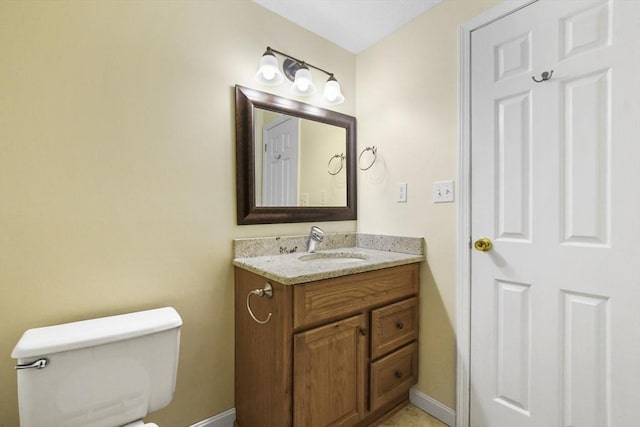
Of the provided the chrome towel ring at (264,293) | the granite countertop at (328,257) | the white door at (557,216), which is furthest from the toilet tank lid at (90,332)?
the white door at (557,216)

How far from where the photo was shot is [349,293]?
4.25ft

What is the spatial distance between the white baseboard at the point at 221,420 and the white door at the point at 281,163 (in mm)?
1106

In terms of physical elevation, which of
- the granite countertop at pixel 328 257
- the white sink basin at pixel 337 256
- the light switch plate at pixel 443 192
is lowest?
the white sink basin at pixel 337 256

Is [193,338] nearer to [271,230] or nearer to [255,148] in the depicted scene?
[271,230]

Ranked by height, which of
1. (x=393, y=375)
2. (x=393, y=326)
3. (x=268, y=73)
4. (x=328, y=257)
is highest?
(x=268, y=73)

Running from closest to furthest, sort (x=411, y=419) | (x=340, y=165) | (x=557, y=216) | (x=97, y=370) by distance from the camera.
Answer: (x=97, y=370) → (x=557, y=216) → (x=411, y=419) → (x=340, y=165)

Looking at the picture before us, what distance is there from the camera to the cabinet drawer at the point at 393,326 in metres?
1.40

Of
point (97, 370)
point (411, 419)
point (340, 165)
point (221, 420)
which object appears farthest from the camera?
point (340, 165)

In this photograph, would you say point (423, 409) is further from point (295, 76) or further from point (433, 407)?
point (295, 76)

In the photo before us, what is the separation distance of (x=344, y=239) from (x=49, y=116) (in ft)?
5.19

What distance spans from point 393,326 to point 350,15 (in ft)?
5.88

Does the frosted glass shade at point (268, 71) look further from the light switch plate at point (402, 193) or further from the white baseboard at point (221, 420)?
the white baseboard at point (221, 420)

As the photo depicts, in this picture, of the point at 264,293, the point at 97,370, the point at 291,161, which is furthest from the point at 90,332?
the point at 291,161

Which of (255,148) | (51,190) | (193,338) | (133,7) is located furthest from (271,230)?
(133,7)
